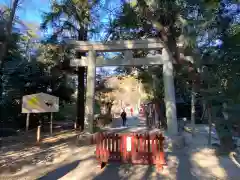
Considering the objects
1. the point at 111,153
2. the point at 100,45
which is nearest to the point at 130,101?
the point at 100,45

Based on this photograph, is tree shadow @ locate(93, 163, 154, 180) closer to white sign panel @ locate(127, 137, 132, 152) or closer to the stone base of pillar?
white sign panel @ locate(127, 137, 132, 152)

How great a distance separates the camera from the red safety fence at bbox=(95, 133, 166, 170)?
791 cm

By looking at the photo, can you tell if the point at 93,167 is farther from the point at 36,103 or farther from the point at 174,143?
the point at 36,103

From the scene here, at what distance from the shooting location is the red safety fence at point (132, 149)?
791 centimetres

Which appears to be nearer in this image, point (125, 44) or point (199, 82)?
point (199, 82)

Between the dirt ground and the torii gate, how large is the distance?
1.69 meters

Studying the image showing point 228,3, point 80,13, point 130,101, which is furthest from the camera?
point 130,101

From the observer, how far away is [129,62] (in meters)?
12.0

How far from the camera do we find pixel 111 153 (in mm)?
8211

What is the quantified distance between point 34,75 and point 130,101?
131ft

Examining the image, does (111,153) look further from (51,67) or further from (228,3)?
(51,67)

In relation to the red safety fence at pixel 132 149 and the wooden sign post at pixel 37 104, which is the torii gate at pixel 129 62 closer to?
the wooden sign post at pixel 37 104

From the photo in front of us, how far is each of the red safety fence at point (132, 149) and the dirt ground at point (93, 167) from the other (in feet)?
0.68

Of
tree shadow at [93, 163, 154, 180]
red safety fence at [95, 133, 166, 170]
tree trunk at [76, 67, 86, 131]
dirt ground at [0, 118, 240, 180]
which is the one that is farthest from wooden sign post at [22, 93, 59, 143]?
tree shadow at [93, 163, 154, 180]
